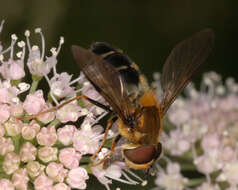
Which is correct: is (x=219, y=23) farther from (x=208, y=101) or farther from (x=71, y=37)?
(x=71, y=37)

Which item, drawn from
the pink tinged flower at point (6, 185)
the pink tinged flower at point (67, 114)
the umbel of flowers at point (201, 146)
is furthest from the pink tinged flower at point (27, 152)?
the umbel of flowers at point (201, 146)

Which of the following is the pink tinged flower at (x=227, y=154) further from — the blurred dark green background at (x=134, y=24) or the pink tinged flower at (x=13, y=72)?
the pink tinged flower at (x=13, y=72)

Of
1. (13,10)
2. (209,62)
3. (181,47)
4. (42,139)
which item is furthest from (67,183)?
(209,62)

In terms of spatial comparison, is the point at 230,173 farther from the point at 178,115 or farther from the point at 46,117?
the point at 46,117

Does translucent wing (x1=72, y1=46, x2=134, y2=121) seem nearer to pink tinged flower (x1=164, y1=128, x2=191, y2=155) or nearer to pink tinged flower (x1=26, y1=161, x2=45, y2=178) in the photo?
pink tinged flower (x1=26, y1=161, x2=45, y2=178)

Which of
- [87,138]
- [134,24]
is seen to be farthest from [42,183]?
[134,24]

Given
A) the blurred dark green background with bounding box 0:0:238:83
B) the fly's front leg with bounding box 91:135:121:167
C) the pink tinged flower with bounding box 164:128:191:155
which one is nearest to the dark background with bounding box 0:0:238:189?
the blurred dark green background with bounding box 0:0:238:83

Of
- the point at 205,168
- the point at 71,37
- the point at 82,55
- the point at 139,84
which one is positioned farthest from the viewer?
the point at 71,37
